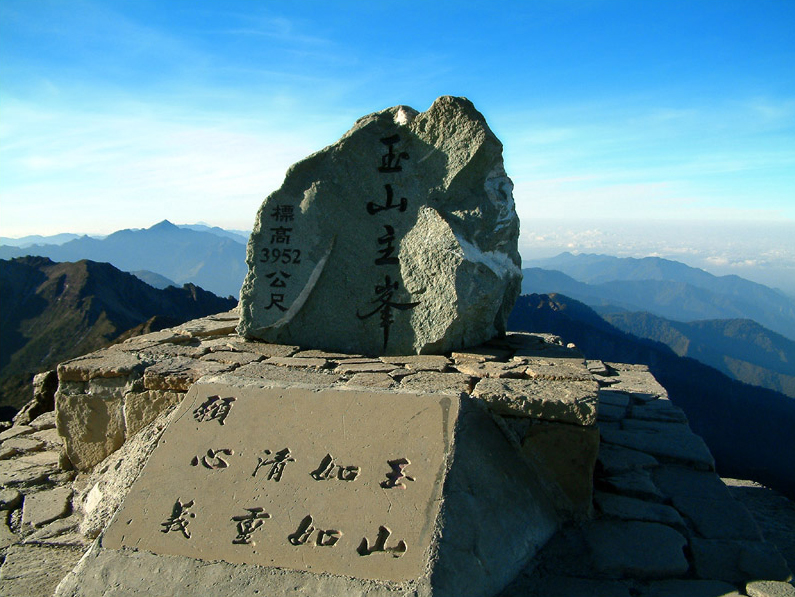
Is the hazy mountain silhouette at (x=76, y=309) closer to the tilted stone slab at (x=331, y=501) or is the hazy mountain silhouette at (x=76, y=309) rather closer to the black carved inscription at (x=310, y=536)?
the tilted stone slab at (x=331, y=501)

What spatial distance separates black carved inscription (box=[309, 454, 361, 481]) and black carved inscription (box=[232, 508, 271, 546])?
13.3 inches

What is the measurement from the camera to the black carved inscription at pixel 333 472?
295 cm

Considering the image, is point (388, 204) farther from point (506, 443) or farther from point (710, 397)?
point (710, 397)

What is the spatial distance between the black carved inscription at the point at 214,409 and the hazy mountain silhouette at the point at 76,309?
1805 cm

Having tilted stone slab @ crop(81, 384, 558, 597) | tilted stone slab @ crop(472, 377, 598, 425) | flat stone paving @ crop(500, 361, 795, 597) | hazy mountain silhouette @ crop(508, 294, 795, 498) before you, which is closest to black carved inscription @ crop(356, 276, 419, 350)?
tilted stone slab @ crop(472, 377, 598, 425)

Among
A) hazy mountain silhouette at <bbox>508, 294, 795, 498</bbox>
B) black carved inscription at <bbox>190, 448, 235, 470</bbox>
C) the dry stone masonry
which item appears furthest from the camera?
hazy mountain silhouette at <bbox>508, 294, 795, 498</bbox>

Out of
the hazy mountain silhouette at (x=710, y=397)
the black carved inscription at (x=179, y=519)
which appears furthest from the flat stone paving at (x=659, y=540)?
the hazy mountain silhouette at (x=710, y=397)

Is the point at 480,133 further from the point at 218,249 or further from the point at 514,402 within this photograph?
the point at 218,249

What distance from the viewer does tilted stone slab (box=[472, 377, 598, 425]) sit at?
3.39 meters

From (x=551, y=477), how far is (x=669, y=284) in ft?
487

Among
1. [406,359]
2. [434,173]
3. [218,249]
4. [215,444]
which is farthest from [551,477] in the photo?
[218,249]

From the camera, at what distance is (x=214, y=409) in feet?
11.6

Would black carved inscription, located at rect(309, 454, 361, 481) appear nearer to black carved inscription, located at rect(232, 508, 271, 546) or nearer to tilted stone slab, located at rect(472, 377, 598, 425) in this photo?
black carved inscription, located at rect(232, 508, 271, 546)

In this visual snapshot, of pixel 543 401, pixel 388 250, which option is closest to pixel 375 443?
pixel 543 401
